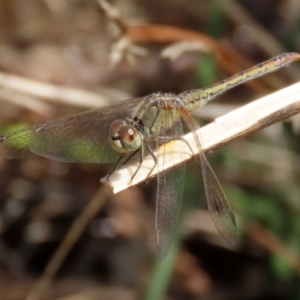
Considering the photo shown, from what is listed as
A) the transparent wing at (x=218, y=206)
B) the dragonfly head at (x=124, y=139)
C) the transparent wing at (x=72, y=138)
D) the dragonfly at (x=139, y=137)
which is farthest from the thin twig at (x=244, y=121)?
the transparent wing at (x=72, y=138)

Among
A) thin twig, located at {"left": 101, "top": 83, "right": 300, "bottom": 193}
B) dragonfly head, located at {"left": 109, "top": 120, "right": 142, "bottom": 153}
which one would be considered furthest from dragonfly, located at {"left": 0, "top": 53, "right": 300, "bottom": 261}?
thin twig, located at {"left": 101, "top": 83, "right": 300, "bottom": 193}

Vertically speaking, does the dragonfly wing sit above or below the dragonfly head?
below

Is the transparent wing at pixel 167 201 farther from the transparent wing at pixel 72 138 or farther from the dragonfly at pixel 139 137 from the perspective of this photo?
the transparent wing at pixel 72 138

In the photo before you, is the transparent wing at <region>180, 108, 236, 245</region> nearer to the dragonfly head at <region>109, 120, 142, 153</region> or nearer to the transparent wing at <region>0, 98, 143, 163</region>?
the dragonfly head at <region>109, 120, 142, 153</region>

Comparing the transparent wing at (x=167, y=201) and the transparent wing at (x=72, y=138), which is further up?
the transparent wing at (x=72, y=138)

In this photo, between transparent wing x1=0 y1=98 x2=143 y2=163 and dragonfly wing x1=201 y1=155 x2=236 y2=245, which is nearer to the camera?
dragonfly wing x1=201 y1=155 x2=236 y2=245

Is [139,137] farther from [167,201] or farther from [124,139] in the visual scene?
[167,201]

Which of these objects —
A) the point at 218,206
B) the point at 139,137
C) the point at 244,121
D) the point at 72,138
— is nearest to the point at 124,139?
the point at 139,137
